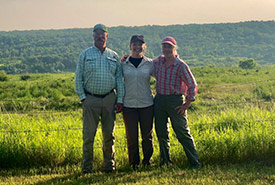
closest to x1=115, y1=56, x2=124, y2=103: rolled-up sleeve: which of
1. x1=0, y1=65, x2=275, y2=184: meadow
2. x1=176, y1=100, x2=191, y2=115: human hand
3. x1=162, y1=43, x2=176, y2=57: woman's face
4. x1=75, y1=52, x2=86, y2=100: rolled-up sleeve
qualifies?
x1=75, y1=52, x2=86, y2=100: rolled-up sleeve

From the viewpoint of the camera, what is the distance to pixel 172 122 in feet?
15.2

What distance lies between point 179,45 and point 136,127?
139080 millimetres

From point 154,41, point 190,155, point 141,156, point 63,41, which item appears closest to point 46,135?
point 141,156

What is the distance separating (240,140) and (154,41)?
140 meters

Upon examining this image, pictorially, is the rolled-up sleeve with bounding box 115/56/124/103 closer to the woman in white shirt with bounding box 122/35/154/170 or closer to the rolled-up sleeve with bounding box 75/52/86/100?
the woman in white shirt with bounding box 122/35/154/170

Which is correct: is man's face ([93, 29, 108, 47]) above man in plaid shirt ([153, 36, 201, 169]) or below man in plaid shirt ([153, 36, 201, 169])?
above

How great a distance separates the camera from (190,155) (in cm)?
470

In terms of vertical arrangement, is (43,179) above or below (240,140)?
below

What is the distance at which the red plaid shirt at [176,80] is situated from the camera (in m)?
4.45

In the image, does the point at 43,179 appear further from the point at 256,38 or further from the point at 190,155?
the point at 256,38

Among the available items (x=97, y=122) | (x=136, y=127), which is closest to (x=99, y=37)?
(x=97, y=122)

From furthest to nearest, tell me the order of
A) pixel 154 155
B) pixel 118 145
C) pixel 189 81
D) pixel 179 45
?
1. pixel 179 45
2. pixel 118 145
3. pixel 154 155
4. pixel 189 81

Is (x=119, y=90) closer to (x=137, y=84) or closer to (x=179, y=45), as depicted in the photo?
(x=137, y=84)

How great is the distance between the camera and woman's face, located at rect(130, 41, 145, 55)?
4.46 metres
